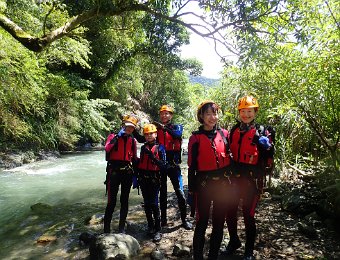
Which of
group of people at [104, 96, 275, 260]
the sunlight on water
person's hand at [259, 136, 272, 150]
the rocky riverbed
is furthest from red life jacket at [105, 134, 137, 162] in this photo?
person's hand at [259, 136, 272, 150]

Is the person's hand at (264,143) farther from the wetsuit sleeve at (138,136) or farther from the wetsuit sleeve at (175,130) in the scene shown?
the wetsuit sleeve at (138,136)

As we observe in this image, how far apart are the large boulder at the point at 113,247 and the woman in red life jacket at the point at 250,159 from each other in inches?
61.8

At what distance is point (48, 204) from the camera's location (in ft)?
24.1

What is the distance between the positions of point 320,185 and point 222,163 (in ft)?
9.32

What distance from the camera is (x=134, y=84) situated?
2550cm

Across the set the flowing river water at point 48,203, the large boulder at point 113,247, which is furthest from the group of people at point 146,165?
the flowing river water at point 48,203

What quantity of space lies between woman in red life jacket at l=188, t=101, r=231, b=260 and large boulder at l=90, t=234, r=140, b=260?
3.47 ft

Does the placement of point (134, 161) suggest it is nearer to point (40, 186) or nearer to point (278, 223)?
point (278, 223)

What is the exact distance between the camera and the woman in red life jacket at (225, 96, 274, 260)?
3766 millimetres

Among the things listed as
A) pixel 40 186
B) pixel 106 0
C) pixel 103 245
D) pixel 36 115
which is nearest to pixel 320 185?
pixel 103 245

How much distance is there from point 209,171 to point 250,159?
→ 624 millimetres

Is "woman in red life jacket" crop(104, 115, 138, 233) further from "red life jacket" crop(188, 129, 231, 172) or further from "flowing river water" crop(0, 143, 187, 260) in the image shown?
"red life jacket" crop(188, 129, 231, 172)

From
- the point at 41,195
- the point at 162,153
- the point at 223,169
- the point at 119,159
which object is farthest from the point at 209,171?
the point at 41,195

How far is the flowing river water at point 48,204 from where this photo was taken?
4.75 meters
